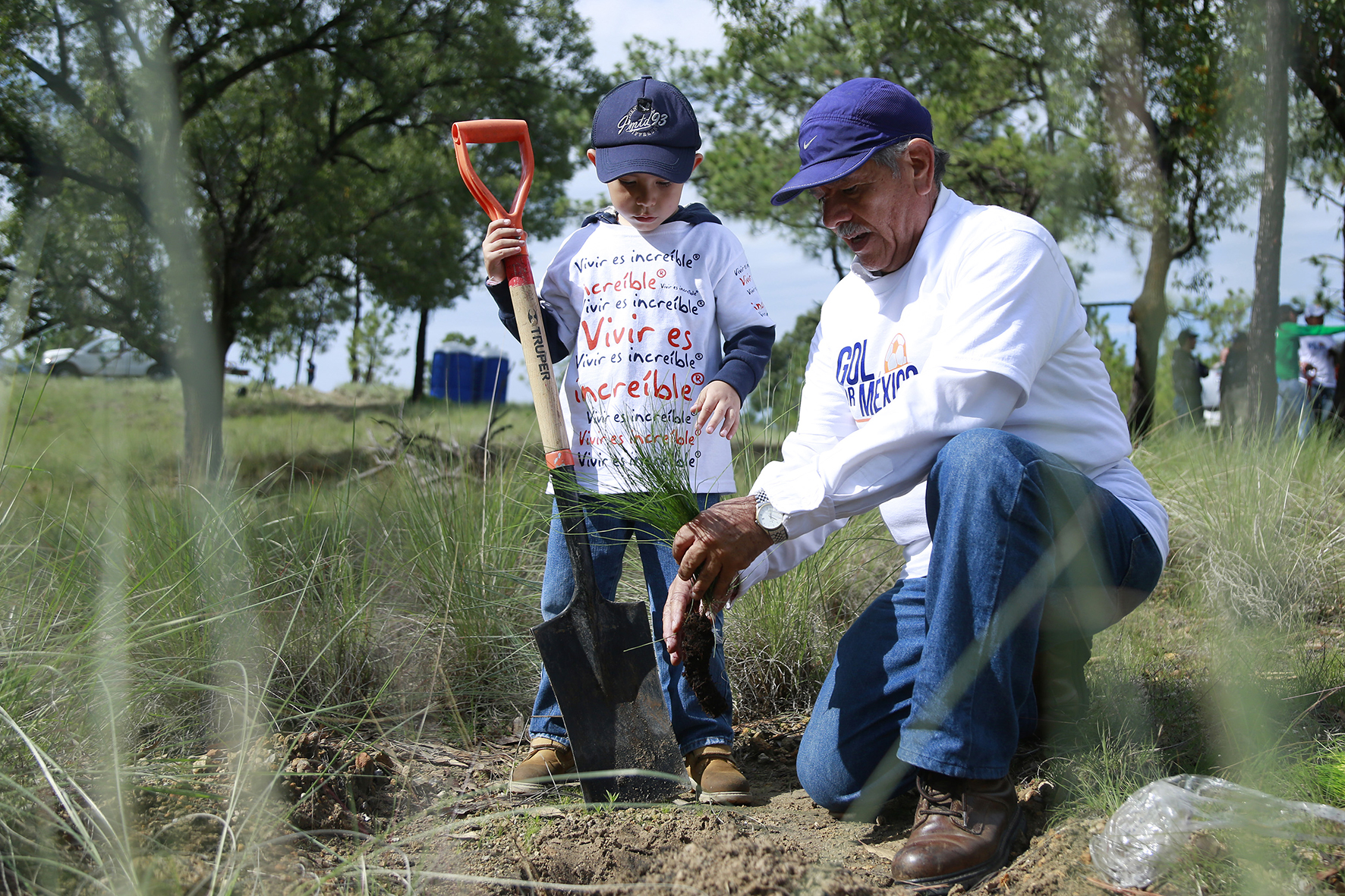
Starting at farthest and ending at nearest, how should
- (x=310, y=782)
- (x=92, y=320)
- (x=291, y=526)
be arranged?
(x=92, y=320)
(x=291, y=526)
(x=310, y=782)

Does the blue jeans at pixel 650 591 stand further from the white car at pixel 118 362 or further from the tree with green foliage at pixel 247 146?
the white car at pixel 118 362

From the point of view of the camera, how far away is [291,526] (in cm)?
297

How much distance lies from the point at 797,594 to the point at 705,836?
3.88ft

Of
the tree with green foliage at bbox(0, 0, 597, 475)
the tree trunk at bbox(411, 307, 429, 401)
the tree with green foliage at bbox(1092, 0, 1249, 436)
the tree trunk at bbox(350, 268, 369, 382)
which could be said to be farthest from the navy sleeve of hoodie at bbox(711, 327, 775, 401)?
the tree trunk at bbox(350, 268, 369, 382)

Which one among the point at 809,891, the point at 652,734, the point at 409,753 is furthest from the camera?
the point at 409,753

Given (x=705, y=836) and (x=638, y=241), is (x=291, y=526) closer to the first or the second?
(x=638, y=241)

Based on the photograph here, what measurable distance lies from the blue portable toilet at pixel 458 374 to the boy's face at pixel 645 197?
3.82 feet

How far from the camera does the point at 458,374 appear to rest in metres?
3.97

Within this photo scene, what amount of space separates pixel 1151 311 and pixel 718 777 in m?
8.02

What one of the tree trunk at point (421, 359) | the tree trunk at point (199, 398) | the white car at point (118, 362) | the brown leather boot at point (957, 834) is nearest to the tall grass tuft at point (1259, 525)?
the brown leather boot at point (957, 834)

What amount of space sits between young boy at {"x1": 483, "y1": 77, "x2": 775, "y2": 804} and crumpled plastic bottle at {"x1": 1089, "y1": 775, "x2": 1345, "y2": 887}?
883mm

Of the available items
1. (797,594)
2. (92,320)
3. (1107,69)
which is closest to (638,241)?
(797,594)

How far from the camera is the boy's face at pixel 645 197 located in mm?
2316

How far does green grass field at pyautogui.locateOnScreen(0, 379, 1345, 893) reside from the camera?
1.71m
